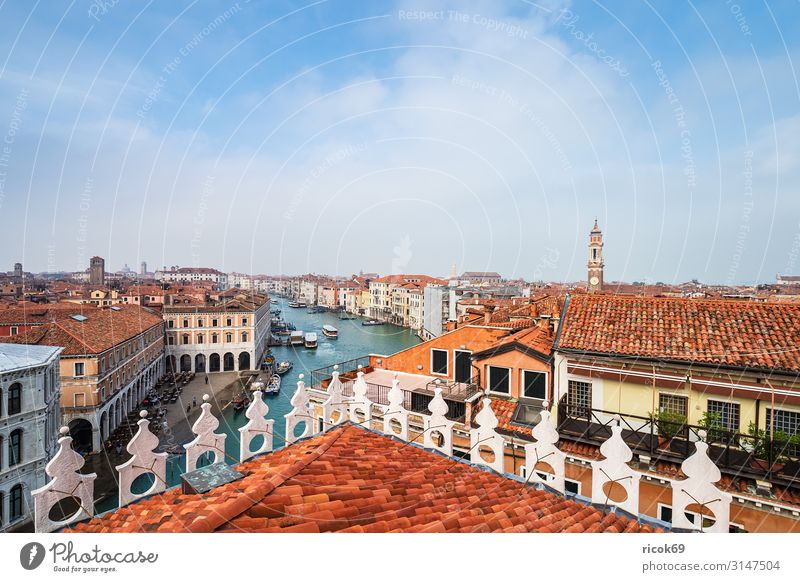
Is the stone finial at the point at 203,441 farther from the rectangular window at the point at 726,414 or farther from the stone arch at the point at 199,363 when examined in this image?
the stone arch at the point at 199,363

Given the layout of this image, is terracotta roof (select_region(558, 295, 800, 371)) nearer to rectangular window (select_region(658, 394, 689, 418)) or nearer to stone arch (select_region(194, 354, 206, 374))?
rectangular window (select_region(658, 394, 689, 418))

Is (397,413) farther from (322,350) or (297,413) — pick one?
(322,350)

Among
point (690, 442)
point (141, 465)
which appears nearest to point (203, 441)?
point (141, 465)

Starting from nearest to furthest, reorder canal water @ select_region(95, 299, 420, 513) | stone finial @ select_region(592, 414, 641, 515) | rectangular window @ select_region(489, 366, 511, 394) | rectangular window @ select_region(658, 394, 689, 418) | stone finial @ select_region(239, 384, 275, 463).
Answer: stone finial @ select_region(592, 414, 641, 515) < stone finial @ select_region(239, 384, 275, 463) < rectangular window @ select_region(658, 394, 689, 418) < rectangular window @ select_region(489, 366, 511, 394) < canal water @ select_region(95, 299, 420, 513)

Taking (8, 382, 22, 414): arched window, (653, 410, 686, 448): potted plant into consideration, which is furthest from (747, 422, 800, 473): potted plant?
(8, 382, 22, 414): arched window

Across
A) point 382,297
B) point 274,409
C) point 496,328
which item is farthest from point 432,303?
point 274,409

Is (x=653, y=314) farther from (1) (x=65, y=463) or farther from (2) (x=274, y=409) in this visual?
(2) (x=274, y=409)

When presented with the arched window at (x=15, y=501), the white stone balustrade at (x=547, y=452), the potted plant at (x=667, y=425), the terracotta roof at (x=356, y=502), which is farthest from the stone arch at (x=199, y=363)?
the potted plant at (x=667, y=425)
